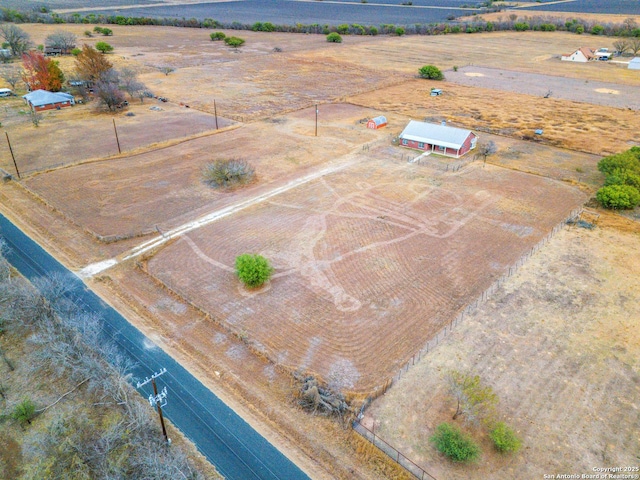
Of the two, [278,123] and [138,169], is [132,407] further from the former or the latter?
[278,123]

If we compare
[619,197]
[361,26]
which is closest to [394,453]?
[619,197]

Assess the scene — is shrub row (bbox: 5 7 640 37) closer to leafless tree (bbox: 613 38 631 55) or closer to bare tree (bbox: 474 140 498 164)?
leafless tree (bbox: 613 38 631 55)

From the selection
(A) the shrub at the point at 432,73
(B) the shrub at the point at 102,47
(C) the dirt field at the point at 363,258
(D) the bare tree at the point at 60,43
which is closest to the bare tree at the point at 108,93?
(C) the dirt field at the point at 363,258

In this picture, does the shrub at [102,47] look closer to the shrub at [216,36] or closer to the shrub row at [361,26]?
the shrub at [216,36]

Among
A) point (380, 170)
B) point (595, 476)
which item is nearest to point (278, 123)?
point (380, 170)

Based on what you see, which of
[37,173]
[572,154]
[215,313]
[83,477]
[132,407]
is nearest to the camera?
[83,477]

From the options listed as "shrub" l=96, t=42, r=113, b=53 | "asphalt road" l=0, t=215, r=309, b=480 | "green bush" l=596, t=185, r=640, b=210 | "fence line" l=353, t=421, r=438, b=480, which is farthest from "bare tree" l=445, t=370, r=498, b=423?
"shrub" l=96, t=42, r=113, b=53
